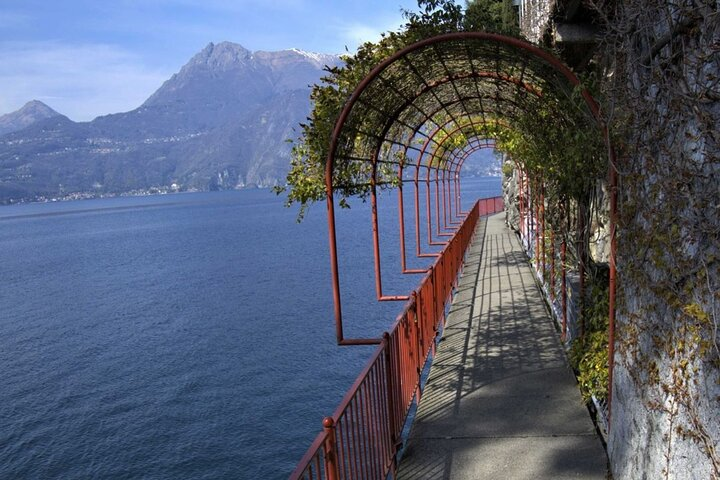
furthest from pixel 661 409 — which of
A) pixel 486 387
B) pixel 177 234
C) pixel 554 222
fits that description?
pixel 177 234

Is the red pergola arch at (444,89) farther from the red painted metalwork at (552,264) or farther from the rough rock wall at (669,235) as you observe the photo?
the red painted metalwork at (552,264)

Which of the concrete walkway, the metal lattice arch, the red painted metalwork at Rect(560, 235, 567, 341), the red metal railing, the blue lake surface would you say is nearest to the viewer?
the red metal railing

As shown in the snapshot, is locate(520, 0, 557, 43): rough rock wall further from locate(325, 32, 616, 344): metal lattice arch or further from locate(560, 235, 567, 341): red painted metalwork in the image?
locate(560, 235, 567, 341): red painted metalwork

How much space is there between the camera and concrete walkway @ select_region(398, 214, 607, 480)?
4.54 metres

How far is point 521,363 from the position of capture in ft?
22.4

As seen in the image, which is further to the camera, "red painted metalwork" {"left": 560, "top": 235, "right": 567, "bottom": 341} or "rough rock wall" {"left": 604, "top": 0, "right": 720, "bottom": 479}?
"red painted metalwork" {"left": 560, "top": 235, "right": 567, "bottom": 341}

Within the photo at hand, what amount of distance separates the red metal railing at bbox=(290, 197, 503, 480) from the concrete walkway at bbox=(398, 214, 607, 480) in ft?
0.67

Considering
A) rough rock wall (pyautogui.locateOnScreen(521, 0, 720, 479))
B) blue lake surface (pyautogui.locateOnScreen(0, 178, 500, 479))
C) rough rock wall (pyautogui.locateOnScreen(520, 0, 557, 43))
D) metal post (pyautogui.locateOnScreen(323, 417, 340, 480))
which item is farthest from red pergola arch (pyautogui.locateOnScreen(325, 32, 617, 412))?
blue lake surface (pyautogui.locateOnScreen(0, 178, 500, 479))

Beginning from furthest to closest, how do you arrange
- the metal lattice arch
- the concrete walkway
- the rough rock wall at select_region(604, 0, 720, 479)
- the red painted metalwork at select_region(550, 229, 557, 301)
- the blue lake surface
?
the blue lake surface, the red painted metalwork at select_region(550, 229, 557, 301), the metal lattice arch, the concrete walkway, the rough rock wall at select_region(604, 0, 720, 479)

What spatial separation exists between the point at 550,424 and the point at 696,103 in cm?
344

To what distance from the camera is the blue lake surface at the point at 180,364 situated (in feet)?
56.2

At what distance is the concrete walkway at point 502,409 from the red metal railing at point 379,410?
0.67 ft

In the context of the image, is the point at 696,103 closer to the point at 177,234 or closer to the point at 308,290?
the point at 308,290

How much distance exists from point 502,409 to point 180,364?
20486mm
